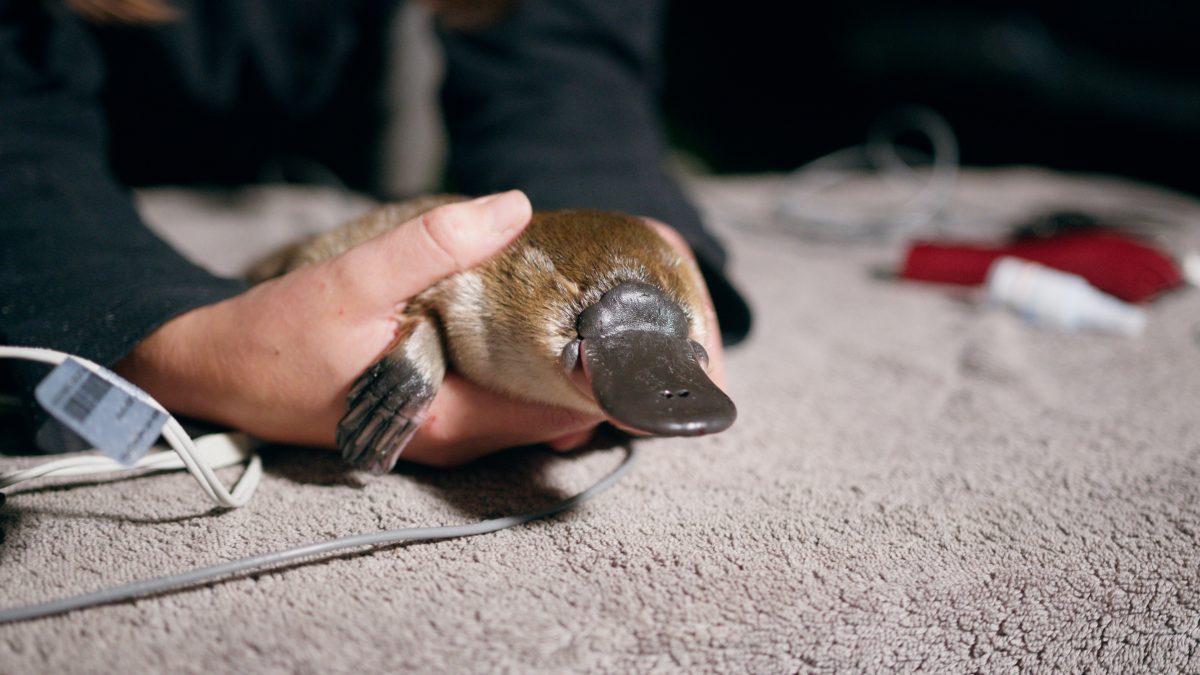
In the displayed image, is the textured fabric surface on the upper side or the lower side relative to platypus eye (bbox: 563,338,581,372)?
lower

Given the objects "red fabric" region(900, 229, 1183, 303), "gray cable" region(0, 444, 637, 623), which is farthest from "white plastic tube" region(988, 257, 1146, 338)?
"gray cable" region(0, 444, 637, 623)

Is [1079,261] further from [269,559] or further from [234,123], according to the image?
[234,123]

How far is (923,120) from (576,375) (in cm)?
197

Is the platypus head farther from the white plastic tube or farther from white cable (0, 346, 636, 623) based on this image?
the white plastic tube

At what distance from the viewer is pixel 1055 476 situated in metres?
0.68

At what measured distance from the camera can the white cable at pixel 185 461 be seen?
0.51m

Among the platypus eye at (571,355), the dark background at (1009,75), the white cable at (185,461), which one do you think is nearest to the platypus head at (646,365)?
the platypus eye at (571,355)

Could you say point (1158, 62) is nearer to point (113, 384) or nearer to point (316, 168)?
point (316, 168)

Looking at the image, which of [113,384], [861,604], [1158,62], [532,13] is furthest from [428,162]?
[1158,62]

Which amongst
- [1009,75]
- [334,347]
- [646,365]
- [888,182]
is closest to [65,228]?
[334,347]

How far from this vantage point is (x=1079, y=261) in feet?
3.64

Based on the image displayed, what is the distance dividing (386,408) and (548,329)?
13 cm

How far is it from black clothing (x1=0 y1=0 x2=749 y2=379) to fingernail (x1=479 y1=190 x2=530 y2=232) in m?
0.25

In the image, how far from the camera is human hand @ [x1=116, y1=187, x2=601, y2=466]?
59cm
